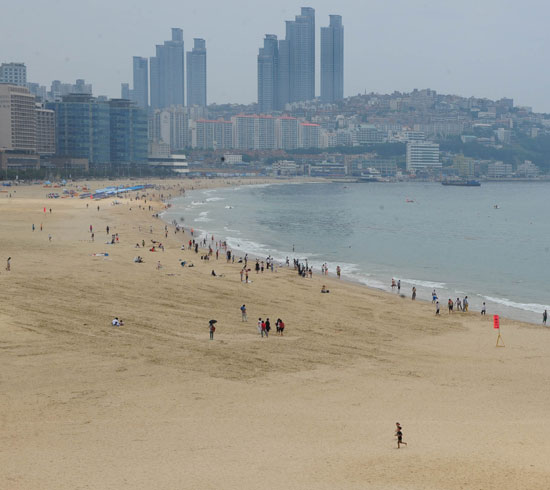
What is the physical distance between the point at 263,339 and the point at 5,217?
4550 centimetres

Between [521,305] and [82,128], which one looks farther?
[82,128]

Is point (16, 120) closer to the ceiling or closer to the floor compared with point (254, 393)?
closer to the ceiling

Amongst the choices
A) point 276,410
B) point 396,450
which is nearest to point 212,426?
point 276,410

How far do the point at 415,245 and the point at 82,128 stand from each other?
5217 inches

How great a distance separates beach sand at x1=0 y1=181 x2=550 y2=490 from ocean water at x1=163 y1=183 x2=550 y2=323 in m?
7.68

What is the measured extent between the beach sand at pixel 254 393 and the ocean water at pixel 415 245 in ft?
25.2

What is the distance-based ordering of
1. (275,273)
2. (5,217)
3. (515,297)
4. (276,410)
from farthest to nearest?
1. (5,217)
2. (275,273)
3. (515,297)
4. (276,410)

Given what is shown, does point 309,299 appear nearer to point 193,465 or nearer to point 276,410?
point 276,410

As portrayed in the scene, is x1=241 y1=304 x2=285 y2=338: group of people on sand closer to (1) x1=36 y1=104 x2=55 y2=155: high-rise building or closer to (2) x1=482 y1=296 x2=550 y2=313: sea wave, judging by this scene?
(2) x1=482 y1=296 x2=550 y2=313: sea wave

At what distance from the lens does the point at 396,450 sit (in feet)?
45.8

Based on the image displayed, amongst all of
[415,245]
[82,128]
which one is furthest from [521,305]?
[82,128]

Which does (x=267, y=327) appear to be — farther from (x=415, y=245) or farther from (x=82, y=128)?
(x=82, y=128)

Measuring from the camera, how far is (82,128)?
573ft

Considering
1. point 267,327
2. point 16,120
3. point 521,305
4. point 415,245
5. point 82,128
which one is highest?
point 16,120
